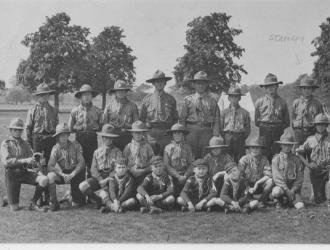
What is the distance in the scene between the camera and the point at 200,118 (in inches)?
308

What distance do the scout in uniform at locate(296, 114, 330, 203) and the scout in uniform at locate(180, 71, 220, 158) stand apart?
1657 millimetres

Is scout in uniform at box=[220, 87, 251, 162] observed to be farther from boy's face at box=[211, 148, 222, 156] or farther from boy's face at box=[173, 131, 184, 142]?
boy's face at box=[173, 131, 184, 142]

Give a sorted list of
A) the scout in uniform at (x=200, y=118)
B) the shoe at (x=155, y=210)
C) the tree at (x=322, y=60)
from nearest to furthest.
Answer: the shoe at (x=155, y=210)
the scout in uniform at (x=200, y=118)
the tree at (x=322, y=60)

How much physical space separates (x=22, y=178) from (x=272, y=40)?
598 cm

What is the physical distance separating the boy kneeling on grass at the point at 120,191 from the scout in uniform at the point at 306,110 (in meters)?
3.22

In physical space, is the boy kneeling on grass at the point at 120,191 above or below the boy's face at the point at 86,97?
below

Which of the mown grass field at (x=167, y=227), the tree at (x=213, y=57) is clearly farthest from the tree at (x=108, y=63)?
the mown grass field at (x=167, y=227)

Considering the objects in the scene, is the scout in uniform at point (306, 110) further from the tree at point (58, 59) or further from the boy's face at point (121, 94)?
the tree at point (58, 59)

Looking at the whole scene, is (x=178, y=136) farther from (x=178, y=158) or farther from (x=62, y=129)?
(x=62, y=129)

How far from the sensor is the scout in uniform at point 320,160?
23.7 ft

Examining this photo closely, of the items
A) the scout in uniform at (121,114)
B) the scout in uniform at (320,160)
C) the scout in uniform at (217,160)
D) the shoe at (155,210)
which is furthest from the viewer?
the scout in uniform at (121,114)

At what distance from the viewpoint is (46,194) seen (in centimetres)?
715

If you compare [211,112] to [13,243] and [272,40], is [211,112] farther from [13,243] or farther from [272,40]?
[13,243]
